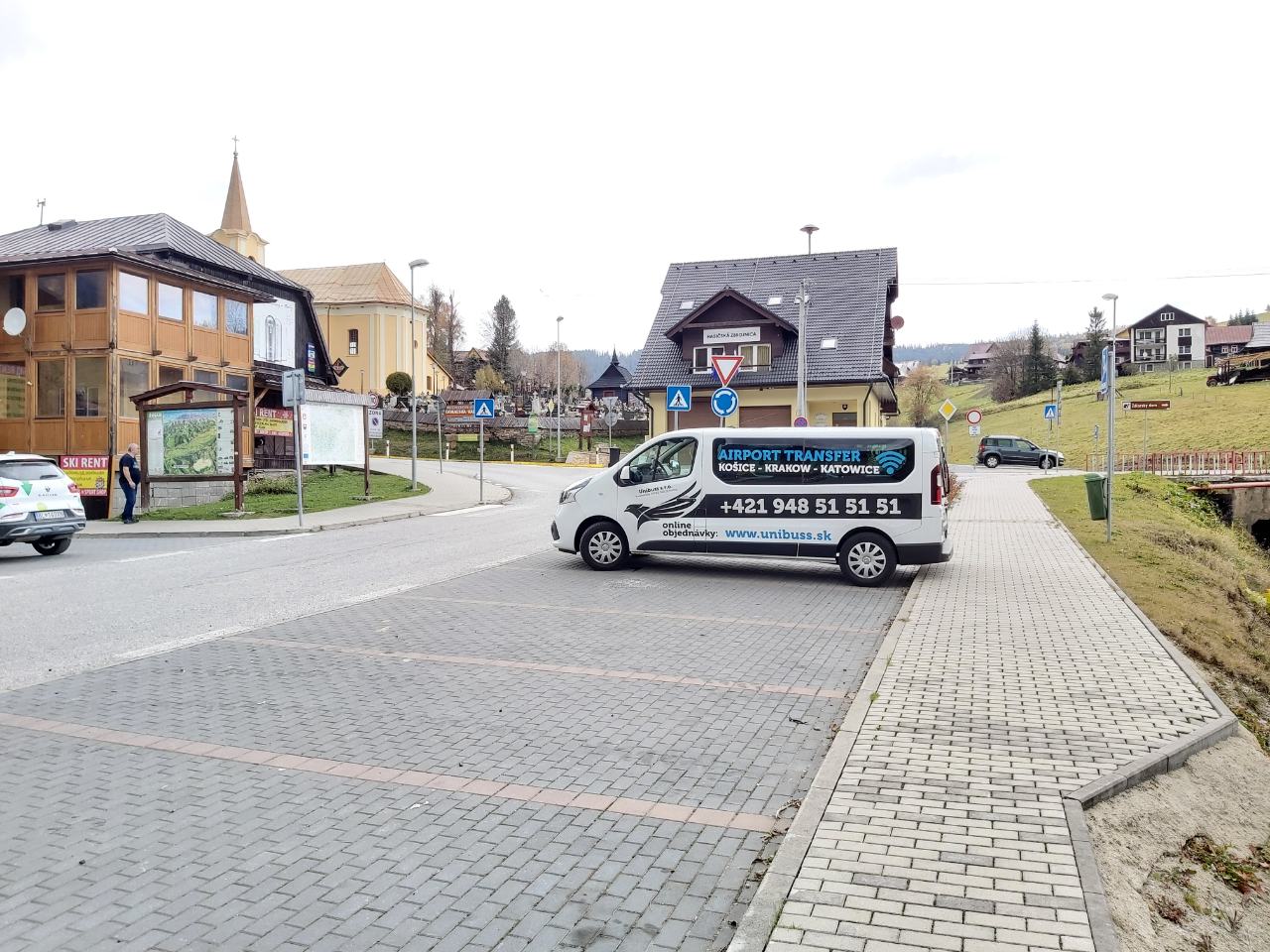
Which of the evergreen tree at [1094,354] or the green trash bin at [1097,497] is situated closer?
the green trash bin at [1097,497]

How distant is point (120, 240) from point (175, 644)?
24532 mm

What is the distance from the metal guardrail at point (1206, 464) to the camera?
4022cm

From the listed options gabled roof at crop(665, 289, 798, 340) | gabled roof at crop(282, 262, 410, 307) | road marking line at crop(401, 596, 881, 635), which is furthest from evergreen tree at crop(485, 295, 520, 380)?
road marking line at crop(401, 596, 881, 635)

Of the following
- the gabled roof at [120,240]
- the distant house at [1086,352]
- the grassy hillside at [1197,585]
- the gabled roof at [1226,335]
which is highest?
the gabled roof at [1226,335]

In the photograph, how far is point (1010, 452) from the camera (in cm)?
5156

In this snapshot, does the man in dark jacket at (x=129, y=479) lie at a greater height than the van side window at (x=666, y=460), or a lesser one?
lesser

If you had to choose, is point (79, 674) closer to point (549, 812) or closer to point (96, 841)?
point (96, 841)

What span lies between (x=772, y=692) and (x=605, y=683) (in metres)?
1.22

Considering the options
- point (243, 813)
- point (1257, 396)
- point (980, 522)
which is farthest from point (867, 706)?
point (1257, 396)

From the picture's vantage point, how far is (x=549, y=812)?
187 inches

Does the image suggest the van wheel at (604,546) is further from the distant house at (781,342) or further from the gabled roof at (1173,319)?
the gabled roof at (1173,319)

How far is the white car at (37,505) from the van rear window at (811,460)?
10.6 m

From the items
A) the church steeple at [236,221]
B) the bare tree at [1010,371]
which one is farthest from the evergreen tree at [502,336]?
the bare tree at [1010,371]

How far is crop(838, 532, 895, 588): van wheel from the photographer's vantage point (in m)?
12.4
